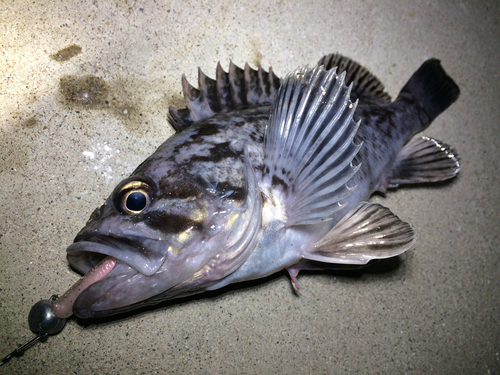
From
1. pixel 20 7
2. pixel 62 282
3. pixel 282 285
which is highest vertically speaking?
pixel 20 7

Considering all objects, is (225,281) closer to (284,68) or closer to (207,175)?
(207,175)

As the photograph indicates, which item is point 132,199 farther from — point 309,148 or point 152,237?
point 309,148

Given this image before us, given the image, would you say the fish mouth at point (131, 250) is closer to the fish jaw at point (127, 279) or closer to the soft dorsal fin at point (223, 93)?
the fish jaw at point (127, 279)

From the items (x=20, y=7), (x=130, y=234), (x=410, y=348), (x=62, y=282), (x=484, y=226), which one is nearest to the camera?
(x=130, y=234)

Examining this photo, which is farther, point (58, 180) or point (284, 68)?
point (284, 68)

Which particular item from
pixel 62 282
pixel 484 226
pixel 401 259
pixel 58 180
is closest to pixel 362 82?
pixel 401 259

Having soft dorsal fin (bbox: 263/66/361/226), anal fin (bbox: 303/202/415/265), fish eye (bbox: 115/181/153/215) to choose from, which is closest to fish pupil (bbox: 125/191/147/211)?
fish eye (bbox: 115/181/153/215)

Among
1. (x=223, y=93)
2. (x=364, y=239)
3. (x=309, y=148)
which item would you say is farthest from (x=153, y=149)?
(x=364, y=239)
